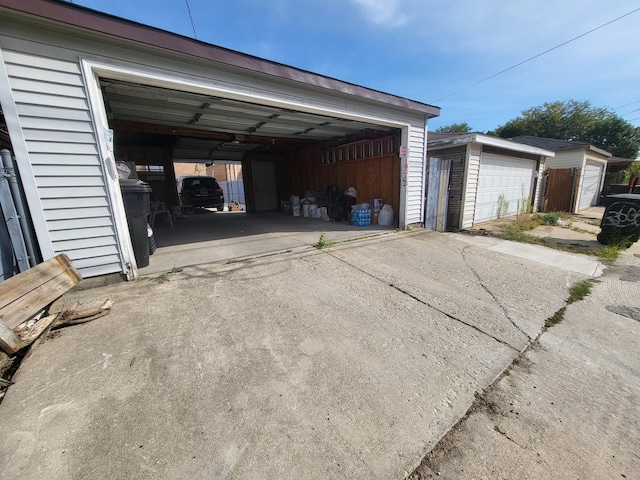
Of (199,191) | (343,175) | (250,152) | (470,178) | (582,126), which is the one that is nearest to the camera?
(470,178)

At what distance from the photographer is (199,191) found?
39.5ft

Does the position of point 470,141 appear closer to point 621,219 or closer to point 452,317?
point 621,219

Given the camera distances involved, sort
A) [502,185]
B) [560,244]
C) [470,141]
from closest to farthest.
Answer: [560,244] → [470,141] → [502,185]

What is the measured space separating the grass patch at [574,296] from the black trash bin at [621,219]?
2742mm

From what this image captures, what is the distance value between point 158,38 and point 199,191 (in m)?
9.89

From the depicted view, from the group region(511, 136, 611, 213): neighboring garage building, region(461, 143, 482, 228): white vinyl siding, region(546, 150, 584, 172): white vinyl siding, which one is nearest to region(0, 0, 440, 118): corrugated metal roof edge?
region(461, 143, 482, 228): white vinyl siding

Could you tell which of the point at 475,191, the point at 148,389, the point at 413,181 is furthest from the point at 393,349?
the point at 475,191

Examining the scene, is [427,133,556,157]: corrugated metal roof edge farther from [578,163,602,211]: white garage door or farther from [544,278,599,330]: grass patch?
[578,163,602,211]: white garage door

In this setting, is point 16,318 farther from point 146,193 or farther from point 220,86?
point 220,86

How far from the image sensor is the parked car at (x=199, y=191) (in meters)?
11.9

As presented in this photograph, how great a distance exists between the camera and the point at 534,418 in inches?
57.6

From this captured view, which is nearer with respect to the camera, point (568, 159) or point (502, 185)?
point (502, 185)

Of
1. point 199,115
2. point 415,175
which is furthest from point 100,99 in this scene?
point 415,175

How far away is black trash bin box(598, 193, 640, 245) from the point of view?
484 cm
